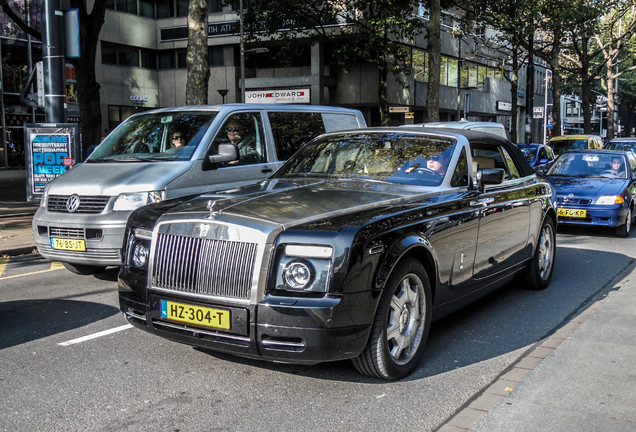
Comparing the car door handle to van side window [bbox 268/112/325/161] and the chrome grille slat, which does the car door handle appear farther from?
the chrome grille slat

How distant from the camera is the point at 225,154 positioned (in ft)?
24.5

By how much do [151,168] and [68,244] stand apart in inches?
47.1

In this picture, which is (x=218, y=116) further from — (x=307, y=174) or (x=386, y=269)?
(x=386, y=269)

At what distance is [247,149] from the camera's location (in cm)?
839

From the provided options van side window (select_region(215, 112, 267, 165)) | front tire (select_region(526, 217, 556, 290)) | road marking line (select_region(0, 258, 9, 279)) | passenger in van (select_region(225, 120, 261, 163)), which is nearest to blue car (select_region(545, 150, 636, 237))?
front tire (select_region(526, 217, 556, 290))

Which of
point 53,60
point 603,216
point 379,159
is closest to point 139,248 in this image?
point 379,159

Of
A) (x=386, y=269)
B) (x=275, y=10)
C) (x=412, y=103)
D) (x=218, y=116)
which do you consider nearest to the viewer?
(x=386, y=269)

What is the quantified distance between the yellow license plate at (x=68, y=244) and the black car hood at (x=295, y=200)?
8.20 ft

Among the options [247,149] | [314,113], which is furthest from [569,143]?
[247,149]

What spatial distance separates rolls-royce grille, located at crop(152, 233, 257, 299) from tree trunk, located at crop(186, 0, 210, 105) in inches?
408

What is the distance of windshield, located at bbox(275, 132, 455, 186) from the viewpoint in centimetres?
538

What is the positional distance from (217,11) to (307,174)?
115 ft

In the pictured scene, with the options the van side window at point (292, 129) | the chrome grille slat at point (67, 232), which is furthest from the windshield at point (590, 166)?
the chrome grille slat at point (67, 232)

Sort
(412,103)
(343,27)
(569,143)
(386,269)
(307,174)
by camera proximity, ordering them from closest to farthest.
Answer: (386,269), (307,174), (569,143), (343,27), (412,103)
